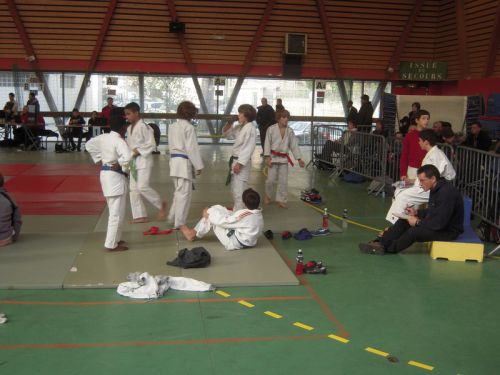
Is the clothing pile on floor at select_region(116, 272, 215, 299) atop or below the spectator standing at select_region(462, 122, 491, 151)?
below

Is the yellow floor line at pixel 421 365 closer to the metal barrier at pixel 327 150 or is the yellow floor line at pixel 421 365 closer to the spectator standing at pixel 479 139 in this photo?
the spectator standing at pixel 479 139

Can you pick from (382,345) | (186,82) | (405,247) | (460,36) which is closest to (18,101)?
(186,82)

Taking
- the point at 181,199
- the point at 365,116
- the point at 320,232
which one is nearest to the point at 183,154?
the point at 181,199

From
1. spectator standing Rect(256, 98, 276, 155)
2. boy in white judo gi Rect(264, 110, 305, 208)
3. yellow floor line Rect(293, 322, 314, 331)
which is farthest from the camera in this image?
spectator standing Rect(256, 98, 276, 155)

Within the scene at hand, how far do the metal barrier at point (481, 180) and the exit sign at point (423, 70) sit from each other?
1191cm

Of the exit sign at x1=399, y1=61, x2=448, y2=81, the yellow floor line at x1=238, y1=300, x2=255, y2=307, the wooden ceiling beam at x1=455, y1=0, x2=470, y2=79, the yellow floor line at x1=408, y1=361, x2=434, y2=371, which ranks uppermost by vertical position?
the wooden ceiling beam at x1=455, y1=0, x2=470, y2=79

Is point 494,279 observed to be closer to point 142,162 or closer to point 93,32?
point 142,162

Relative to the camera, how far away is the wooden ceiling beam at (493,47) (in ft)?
54.3

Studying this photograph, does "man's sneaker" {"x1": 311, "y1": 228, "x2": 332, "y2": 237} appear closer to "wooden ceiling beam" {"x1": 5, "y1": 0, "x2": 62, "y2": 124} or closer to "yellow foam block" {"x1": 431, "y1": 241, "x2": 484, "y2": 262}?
"yellow foam block" {"x1": 431, "y1": 241, "x2": 484, "y2": 262}

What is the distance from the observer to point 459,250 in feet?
22.9

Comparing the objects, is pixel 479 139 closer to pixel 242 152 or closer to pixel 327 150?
pixel 327 150

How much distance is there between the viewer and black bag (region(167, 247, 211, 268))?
20.6 feet

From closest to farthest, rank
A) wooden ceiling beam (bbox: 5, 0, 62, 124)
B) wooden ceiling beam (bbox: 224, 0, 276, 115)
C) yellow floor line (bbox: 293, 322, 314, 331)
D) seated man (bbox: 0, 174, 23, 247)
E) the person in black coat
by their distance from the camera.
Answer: yellow floor line (bbox: 293, 322, 314, 331) → seated man (bbox: 0, 174, 23, 247) → the person in black coat → wooden ceiling beam (bbox: 5, 0, 62, 124) → wooden ceiling beam (bbox: 224, 0, 276, 115)

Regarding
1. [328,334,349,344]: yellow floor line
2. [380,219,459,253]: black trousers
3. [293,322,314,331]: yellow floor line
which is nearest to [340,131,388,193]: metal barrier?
[380,219,459,253]: black trousers
